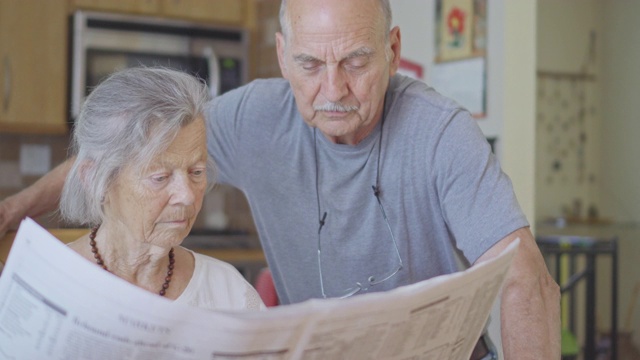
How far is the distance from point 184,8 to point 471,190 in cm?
336

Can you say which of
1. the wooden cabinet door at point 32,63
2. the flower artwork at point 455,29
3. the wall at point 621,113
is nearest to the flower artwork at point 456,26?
the flower artwork at point 455,29

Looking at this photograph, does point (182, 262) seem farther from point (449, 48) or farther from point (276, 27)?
point (276, 27)

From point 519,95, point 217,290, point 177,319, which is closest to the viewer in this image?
point 177,319

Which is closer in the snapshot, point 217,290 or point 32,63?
point 217,290

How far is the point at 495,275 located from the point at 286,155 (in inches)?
32.1

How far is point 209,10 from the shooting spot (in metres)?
4.57

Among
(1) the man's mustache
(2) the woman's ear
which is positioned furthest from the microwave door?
(2) the woman's ear

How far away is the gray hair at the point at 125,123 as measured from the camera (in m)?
1.33

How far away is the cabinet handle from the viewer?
13.6 ft

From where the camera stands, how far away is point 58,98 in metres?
4.25

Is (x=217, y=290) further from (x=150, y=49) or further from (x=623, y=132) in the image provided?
(x=623, y=132)

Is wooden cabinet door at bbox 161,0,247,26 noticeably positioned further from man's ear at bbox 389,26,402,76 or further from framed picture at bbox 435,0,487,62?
man's ear at bbox 389,26,402,76

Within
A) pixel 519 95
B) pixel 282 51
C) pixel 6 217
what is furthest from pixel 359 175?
pixel 519 95

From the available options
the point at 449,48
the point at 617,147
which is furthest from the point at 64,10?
the point at 617,147
